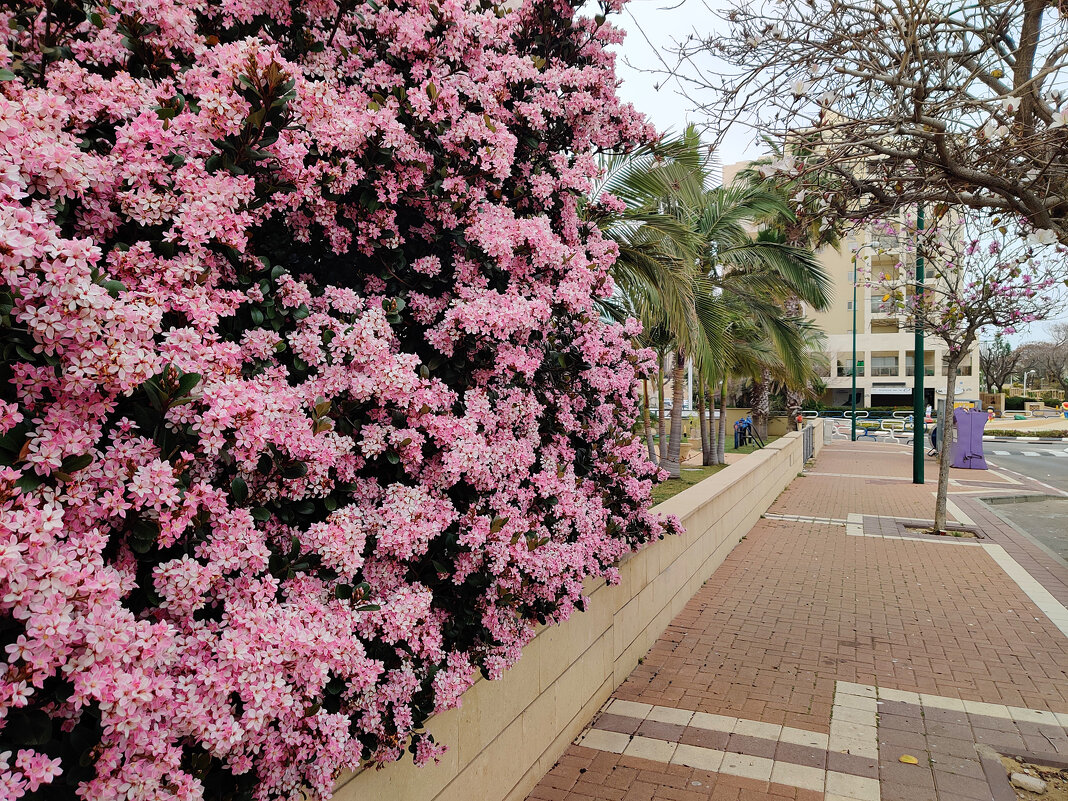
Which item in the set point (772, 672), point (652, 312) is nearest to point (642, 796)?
point (772, 672)

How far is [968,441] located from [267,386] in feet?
72.5

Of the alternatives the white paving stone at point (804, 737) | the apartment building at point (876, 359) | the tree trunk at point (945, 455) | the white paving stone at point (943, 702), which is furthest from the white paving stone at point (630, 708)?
the apartment building at point (876, 359)

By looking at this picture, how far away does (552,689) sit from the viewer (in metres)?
3.72

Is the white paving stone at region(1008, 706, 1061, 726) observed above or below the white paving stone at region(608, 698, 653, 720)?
above

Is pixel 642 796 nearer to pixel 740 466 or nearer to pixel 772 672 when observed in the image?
pixel 772 672

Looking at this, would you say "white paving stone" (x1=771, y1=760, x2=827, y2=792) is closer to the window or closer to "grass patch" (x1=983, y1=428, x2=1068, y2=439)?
"grass patch" (x1=983, y1=428, x2=1068, y2=439)

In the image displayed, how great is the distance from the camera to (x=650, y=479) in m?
4.50

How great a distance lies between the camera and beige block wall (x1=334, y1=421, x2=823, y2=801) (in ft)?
8.75

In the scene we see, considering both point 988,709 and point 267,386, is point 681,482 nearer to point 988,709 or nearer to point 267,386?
point 988,709

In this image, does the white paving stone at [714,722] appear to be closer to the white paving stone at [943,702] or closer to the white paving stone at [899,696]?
the white paving stone at [899,696]

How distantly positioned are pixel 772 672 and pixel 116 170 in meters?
5.21

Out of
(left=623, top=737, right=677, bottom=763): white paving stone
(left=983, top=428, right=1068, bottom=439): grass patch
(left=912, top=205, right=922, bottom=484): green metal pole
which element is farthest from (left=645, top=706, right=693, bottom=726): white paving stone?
(left=983, top=428, right=1068, bottom=439): grass patch

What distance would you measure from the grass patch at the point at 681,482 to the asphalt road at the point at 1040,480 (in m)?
5.09

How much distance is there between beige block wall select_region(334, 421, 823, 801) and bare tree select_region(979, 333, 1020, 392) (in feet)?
216
